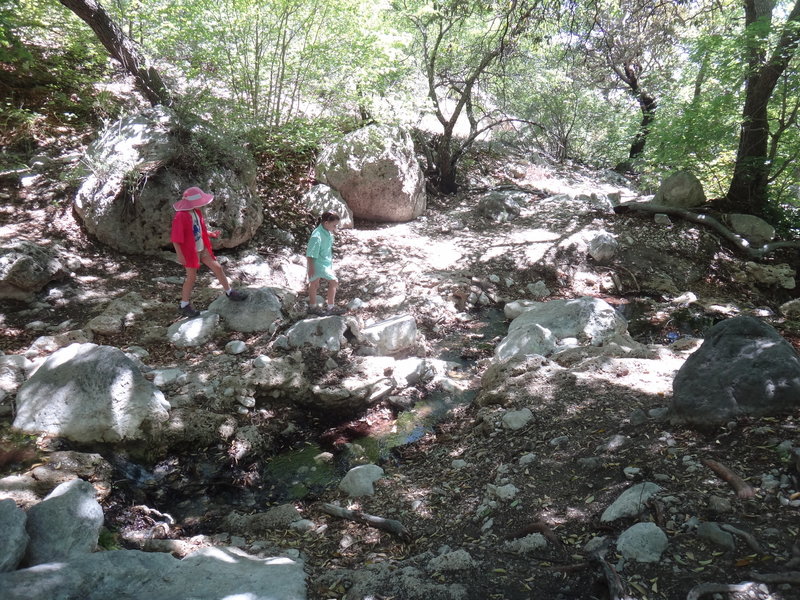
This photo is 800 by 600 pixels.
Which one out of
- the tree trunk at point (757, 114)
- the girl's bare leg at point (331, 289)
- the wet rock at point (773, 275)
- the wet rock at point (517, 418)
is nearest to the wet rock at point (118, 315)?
the girl's bare leg at point (331, 289)

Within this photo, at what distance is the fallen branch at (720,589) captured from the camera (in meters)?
1.78

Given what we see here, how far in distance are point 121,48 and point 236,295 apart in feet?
15.9

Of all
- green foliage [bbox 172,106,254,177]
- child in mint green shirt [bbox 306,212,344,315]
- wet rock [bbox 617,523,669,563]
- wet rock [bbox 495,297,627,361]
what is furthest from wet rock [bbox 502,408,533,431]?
green foliage [bbox 172,106,254,177]

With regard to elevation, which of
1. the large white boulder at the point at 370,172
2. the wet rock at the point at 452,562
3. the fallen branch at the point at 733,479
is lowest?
the wet rock at the point at 452,562

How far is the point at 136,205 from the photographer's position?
21.3ft

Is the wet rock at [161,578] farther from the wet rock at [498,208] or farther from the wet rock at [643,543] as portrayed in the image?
the wet rock at [498,208]

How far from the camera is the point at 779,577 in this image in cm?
178

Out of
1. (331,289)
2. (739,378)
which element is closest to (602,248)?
(331,289)

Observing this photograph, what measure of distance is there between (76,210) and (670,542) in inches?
288

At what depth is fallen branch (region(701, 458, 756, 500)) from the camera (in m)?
2.36

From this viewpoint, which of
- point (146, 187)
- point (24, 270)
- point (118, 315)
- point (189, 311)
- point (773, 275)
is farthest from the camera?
point (773, 275)

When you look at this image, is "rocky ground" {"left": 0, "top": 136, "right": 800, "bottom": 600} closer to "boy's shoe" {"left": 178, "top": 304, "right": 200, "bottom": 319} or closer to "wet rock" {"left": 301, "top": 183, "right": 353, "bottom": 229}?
"boy's shoe" {"left": 178, "top": 304, "right": 200, "bottom": 319}

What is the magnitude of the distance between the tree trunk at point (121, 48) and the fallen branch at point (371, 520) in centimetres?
698

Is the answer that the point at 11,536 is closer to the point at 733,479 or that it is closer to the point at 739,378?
the point at 733,479
